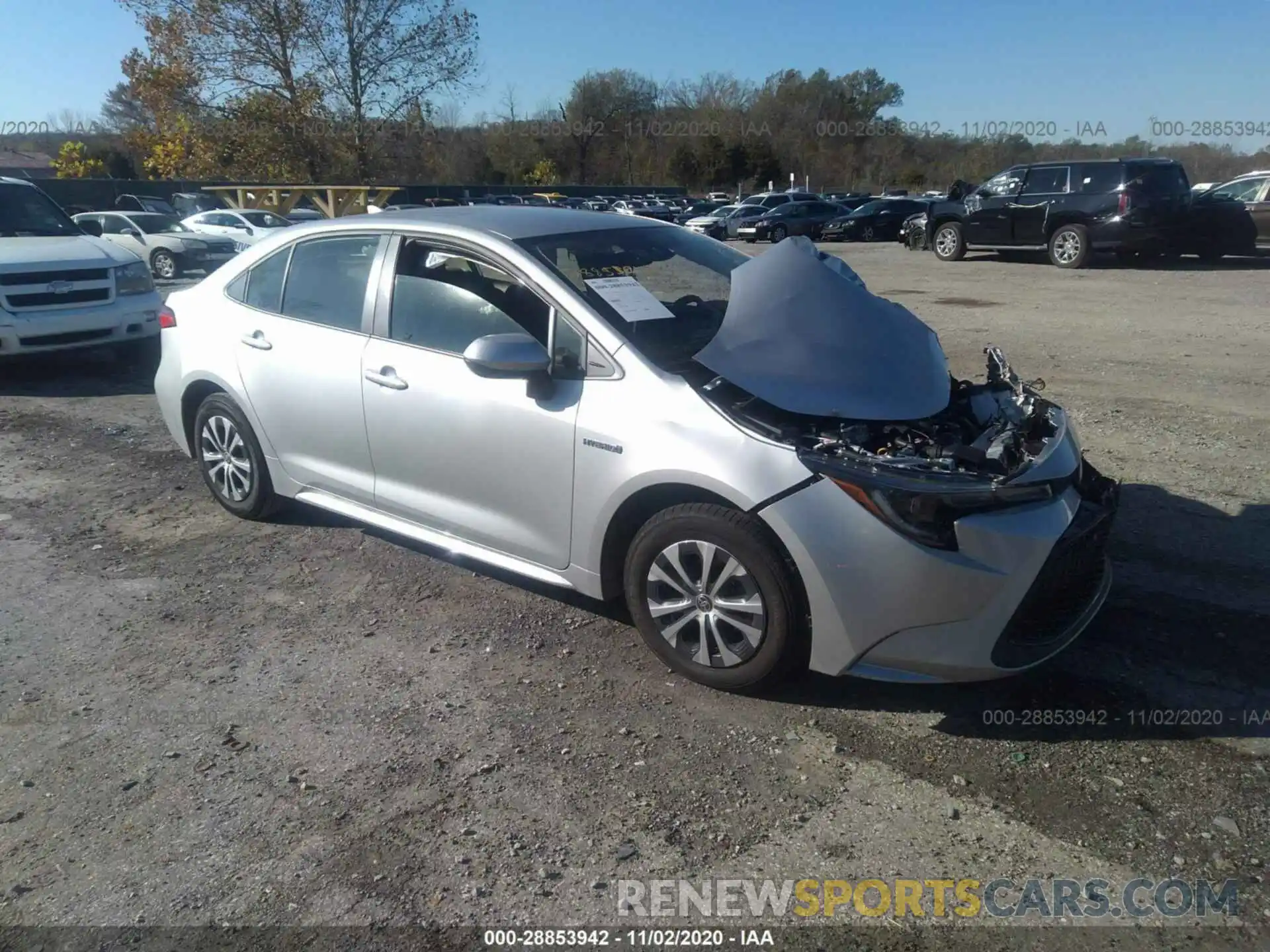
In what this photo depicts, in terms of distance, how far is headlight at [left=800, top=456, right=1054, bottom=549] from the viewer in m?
3.08

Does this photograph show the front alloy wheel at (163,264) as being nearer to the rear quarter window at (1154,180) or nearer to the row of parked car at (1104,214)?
the row of parked car at (1104,214)

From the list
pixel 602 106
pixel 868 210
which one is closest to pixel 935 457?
pixel 868 210

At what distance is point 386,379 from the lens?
4242 mm

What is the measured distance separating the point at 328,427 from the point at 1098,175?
54.9 feet

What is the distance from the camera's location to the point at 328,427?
459 centimetres

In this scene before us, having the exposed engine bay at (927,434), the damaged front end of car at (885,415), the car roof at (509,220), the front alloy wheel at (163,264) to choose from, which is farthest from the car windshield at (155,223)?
the exposed engine bay at (927,434)

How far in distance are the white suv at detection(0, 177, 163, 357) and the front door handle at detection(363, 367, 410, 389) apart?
618 centimetres

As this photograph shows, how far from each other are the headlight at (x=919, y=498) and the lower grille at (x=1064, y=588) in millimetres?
319

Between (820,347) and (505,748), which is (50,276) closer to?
(505,748)

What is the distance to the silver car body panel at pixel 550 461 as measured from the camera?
3.12 meters

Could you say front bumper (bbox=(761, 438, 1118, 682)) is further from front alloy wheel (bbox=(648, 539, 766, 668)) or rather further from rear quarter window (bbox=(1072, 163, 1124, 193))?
rear quarter window (bbox=(1072, 163, 1124, 193))

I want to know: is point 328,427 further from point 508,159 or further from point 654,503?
point 508,159

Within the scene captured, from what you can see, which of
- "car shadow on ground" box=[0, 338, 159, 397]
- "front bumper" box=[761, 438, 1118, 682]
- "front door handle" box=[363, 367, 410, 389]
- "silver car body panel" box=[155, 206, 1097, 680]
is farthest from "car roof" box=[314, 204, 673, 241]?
"car shadow on ground" box=[0, 338, 159, 397]

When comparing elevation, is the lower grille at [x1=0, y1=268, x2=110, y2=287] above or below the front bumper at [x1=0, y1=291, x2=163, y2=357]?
above
